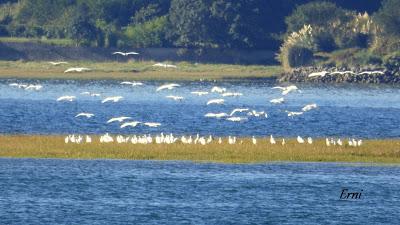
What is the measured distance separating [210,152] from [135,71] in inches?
3304

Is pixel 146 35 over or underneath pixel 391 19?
underneath

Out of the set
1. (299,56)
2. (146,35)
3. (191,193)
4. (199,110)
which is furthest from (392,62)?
(191,193)

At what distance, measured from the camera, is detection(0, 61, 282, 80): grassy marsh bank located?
150750mm

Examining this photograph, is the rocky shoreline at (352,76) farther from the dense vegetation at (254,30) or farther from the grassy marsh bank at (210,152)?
the grassy marsh bank at (210,152)

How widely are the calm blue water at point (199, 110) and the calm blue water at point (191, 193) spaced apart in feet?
56.9

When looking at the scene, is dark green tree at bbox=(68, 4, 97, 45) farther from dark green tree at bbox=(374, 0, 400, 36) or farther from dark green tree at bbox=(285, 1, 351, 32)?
dark green tree at bbox=(374, 0, 400, 36)

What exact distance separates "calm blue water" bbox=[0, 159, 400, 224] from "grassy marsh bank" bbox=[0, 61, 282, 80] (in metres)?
83.5

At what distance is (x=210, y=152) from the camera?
225ft

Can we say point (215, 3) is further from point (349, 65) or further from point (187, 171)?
point (187, 171)

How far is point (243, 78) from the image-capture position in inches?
5955

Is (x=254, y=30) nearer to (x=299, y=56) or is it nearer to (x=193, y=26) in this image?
Answer: (x=299, y=56)

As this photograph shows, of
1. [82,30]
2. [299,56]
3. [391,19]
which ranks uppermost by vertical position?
[391,19]

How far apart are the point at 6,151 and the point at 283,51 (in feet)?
291

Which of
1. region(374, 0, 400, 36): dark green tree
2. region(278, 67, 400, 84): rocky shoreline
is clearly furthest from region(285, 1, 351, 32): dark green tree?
region(278, 67, 400, 84): rocky shoreline
